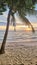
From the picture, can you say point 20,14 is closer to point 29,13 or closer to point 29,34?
point 29,13

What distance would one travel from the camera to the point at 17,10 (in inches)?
282

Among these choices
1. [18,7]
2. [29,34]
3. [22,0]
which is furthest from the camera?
[29,34]

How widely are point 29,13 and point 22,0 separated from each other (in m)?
0.80

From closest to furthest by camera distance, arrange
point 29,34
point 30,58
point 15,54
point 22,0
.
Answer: point 22,0 → point 30,58 → point 15,54 → point 29,34

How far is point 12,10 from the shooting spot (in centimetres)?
739

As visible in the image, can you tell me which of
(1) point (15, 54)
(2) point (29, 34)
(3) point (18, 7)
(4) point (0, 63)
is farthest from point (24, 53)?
(2) point (29, 34)

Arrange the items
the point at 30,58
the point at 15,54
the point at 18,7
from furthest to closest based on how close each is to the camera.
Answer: the point at 15,54
the point at 30,58
the point at 18,7

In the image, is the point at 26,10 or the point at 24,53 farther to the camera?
the point at 24,53

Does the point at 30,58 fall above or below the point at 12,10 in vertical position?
below

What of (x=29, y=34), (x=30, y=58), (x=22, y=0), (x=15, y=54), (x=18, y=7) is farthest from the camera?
(x=29, y=34)

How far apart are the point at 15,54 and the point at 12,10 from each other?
199 cm

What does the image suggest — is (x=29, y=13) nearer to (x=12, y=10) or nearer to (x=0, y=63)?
(x=12, y=10)

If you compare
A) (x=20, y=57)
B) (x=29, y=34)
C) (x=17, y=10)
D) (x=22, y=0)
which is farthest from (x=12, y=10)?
(x=29, y=34)

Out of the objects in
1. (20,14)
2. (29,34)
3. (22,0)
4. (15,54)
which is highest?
(22,0)
